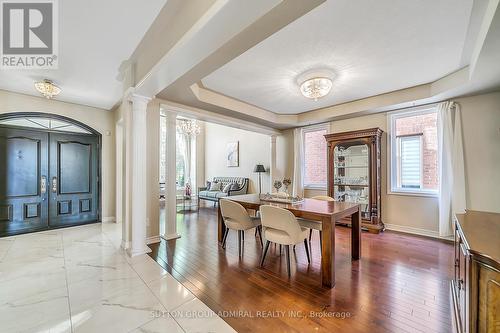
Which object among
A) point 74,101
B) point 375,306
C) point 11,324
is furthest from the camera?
point 74,101

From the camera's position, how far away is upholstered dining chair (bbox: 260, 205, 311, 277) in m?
2.35

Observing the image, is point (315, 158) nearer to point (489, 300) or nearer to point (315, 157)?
point (315, 157)

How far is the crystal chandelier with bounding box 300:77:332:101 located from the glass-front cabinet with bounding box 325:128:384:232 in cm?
171

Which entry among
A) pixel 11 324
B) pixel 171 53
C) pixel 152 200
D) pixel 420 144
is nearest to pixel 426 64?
pixel 420 144

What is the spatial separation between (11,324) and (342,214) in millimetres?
3152

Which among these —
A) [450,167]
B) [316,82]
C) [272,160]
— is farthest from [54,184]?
[450,167]

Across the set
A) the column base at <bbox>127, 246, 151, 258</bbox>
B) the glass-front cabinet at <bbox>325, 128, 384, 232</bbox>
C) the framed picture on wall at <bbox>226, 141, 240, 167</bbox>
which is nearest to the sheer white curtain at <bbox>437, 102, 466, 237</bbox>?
the glass-front cabinet at <bbox>325, 128, 384, 232</bbox>

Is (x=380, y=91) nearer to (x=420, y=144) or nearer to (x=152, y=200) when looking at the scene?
(x=420, y=144)

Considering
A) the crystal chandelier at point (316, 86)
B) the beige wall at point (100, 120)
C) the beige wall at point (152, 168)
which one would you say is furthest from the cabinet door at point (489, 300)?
the beige wall at point (100, 120)

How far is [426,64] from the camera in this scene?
9.33 ft

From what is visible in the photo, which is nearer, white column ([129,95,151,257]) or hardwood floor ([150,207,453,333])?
hardwood floor ([150,207,453,333])

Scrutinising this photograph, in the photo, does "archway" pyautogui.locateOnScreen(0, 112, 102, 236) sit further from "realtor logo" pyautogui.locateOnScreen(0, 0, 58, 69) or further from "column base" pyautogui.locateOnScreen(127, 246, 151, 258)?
"column base" pyautogui.locateOnScreen(127, 246, 151, 258)

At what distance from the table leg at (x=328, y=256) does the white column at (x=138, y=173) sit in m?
2.49

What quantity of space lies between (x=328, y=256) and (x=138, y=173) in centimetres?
270
